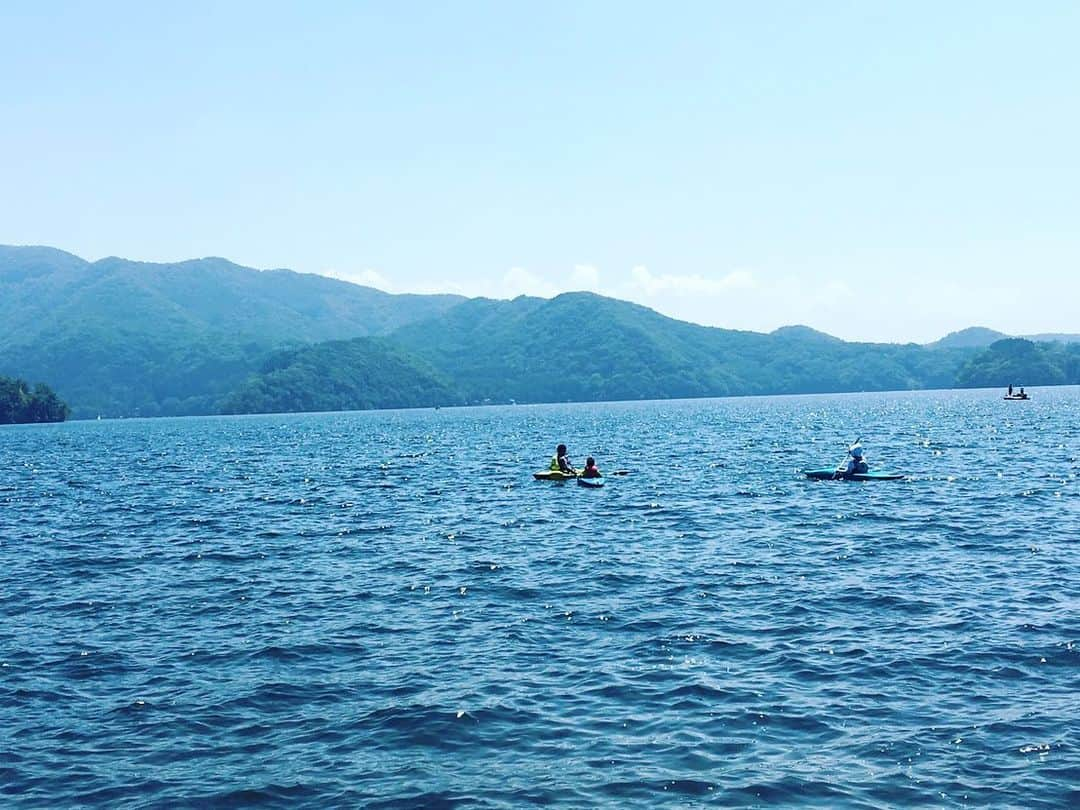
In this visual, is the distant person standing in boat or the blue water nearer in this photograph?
the blue water

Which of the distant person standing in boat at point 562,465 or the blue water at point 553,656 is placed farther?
the distant person standing in boat at point 562,465

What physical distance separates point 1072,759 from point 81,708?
20.0 meters

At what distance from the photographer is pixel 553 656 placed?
22.9 meters

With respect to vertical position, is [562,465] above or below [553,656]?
above

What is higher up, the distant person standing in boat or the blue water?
the distant person standing in boat

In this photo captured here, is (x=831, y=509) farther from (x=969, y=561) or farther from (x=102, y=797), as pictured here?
(x=102, y=797)

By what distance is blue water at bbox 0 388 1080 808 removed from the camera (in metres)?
15.8

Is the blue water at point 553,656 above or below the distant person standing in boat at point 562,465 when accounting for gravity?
below

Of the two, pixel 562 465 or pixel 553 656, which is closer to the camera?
pixel 553 656

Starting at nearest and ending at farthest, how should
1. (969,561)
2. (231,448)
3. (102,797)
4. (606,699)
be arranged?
1. (102,797)
2. (606,699)
3. (969,561)
4. (231,448)

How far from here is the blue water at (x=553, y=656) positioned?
15.8 meters

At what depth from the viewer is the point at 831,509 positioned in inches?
1984

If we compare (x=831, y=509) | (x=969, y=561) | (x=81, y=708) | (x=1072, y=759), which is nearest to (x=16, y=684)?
(x=81, y=708)

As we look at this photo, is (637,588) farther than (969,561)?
No
